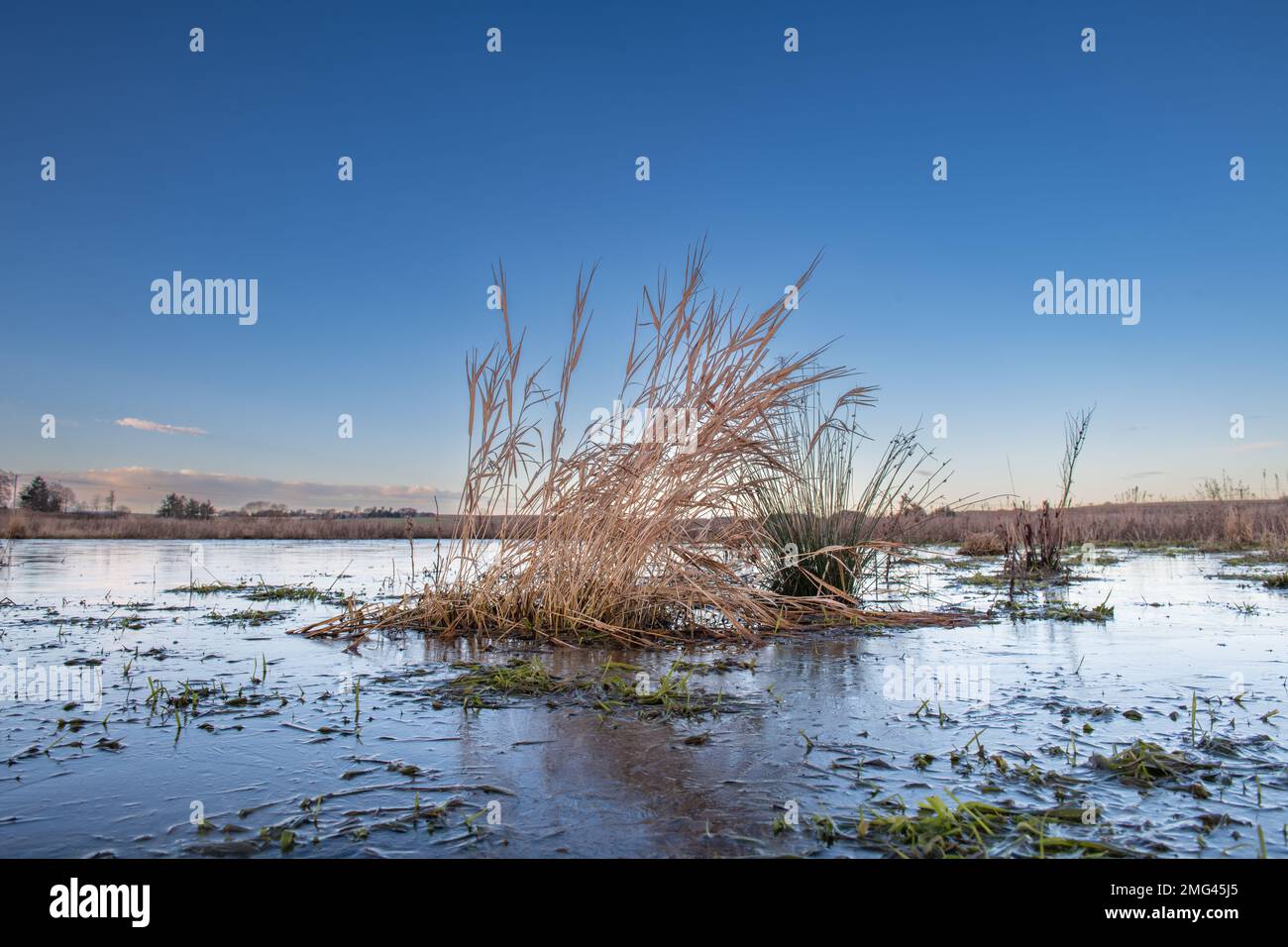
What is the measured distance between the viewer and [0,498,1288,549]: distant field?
15906 mm

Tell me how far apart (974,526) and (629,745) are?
64.7 ft

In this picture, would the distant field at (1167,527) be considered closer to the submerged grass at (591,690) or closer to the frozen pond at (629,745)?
the frozen pond at (629,745)

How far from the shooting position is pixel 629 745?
8.93 ft

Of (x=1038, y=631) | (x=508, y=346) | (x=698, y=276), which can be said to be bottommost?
(x=1038, y=631)

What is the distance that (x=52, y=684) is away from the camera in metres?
3.80

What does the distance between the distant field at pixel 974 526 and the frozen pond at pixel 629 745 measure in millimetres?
6586

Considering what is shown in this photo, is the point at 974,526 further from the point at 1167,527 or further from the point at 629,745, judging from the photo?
the point at 629,745

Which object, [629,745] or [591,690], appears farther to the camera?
[591,690]

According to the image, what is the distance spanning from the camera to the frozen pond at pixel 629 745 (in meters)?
1.98

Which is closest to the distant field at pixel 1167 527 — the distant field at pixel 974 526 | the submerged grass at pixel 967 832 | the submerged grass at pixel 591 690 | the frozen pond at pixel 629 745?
the distant field at pixel 974 526

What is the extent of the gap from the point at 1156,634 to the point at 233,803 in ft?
17.6

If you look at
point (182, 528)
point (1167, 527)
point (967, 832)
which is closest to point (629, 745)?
point (967, 832)
